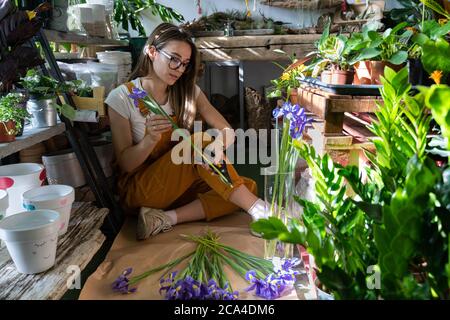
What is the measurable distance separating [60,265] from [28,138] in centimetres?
42

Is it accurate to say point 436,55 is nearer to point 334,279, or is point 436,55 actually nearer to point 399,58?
point 399,58

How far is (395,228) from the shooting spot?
0.56m

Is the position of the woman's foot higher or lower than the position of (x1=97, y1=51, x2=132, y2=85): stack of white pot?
lower

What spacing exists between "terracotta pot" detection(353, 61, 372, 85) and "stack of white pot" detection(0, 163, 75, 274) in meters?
1.00

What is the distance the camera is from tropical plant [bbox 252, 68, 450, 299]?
0.56 m

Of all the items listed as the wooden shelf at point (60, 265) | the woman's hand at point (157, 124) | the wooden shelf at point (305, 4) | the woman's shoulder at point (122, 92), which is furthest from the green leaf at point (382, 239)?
the wooden shelf at point (305, 4)

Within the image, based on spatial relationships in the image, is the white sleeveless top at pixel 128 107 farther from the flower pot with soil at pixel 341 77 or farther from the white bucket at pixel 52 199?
the flower pot with soil at pixel 341 77

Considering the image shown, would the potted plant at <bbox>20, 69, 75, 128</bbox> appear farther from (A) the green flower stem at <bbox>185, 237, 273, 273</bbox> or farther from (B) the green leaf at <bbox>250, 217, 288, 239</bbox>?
(B) the green leaf at <bbox>250, 217, 288, 239</bbox>

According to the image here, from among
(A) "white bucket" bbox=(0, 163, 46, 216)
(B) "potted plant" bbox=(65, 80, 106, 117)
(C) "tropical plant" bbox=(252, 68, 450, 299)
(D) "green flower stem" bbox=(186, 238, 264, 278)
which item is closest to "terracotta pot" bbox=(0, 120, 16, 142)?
(A) "white bucket" bbox=(0, 163, 46, 216)

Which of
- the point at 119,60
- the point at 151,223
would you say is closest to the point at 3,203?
the point at 151,223

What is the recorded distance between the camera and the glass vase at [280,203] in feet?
3.90

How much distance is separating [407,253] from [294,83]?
1.27 metres

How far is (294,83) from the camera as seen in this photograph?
5.72ft

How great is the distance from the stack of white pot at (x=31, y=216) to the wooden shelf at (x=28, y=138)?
8 centimetres
